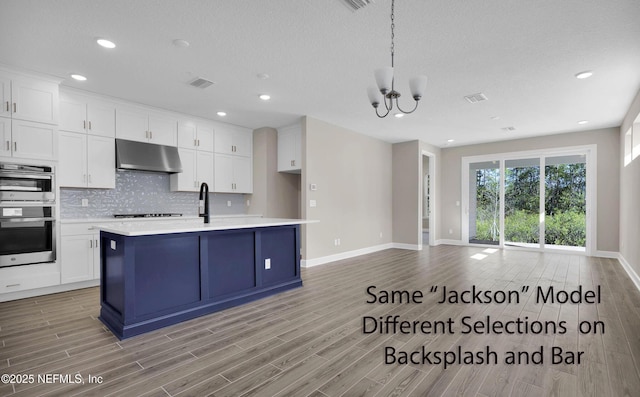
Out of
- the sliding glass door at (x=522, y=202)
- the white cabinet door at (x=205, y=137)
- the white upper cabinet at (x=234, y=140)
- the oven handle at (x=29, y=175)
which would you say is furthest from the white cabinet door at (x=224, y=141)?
the sliding glass door at (x=522, y=202)

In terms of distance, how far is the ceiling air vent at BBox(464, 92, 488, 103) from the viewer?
4.43 metres

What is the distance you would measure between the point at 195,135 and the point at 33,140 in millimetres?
2260

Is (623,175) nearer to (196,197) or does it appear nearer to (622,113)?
(622,113)

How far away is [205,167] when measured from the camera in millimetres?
5727

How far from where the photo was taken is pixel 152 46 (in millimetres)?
3102

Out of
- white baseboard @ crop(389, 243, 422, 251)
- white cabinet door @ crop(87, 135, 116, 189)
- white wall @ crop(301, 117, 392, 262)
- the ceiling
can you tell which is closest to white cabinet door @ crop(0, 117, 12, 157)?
the ceiling

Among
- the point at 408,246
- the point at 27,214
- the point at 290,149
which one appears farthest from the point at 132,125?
the point at 408,246

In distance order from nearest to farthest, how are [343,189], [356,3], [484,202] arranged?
[356,3]
[343,189]
[484,202]

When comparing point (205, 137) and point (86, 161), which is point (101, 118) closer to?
point (86, 161)

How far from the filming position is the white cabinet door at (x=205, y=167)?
18.5 ft

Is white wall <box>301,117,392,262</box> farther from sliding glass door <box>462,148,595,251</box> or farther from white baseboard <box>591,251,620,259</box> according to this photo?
white baseboard <box>591,251,620,259</box>

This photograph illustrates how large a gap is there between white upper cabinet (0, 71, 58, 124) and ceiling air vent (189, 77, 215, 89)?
5.77 feet

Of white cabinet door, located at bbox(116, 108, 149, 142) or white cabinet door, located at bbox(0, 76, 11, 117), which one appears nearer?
white cabinet door, located at bbox(0, 76, 11, 117)

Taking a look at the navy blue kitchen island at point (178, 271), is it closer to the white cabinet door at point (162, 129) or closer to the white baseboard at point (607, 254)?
the white cabinet door at point (162, 129)
